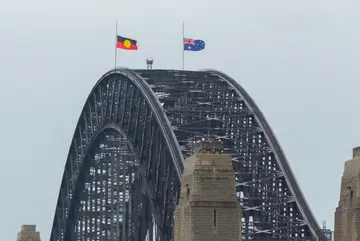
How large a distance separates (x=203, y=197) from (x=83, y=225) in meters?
100

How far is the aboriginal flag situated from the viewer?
452 ft

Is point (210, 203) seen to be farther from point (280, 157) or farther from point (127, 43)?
point (127, 43)

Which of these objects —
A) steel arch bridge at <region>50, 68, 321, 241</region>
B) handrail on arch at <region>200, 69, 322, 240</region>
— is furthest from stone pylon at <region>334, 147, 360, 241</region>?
steel arch bridge at <region>50, 68, 321, 241</region>

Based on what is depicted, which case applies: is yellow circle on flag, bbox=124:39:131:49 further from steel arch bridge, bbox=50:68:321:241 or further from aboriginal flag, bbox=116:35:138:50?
steel arch bridge, bbox=50:68:321:241

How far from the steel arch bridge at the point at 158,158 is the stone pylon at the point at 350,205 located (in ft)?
154

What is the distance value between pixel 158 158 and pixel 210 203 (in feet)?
219

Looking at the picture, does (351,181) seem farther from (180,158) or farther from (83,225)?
(83,225)

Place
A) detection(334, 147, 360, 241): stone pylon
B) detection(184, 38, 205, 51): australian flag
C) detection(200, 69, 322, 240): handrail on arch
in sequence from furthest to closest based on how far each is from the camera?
detection(184, 38, 205, 51): australian flag
detection(200, 69, 322, 240): handrail on arch
detection(334, 147, 360, 241): stone pylon

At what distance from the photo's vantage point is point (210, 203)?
5728cm

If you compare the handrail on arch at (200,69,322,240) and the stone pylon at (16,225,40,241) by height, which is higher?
the handrail on arch at (200,69,322,240)

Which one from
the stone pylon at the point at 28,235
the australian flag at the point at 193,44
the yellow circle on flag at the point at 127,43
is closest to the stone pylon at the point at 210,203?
the stone pylon at the point at 28,235

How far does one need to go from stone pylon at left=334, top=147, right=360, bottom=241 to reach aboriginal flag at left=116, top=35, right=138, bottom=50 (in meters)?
80.2

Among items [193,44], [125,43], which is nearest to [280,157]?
[193,44]

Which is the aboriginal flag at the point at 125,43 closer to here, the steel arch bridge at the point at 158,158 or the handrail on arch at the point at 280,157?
the steel arch bridge at the point at 158,158
